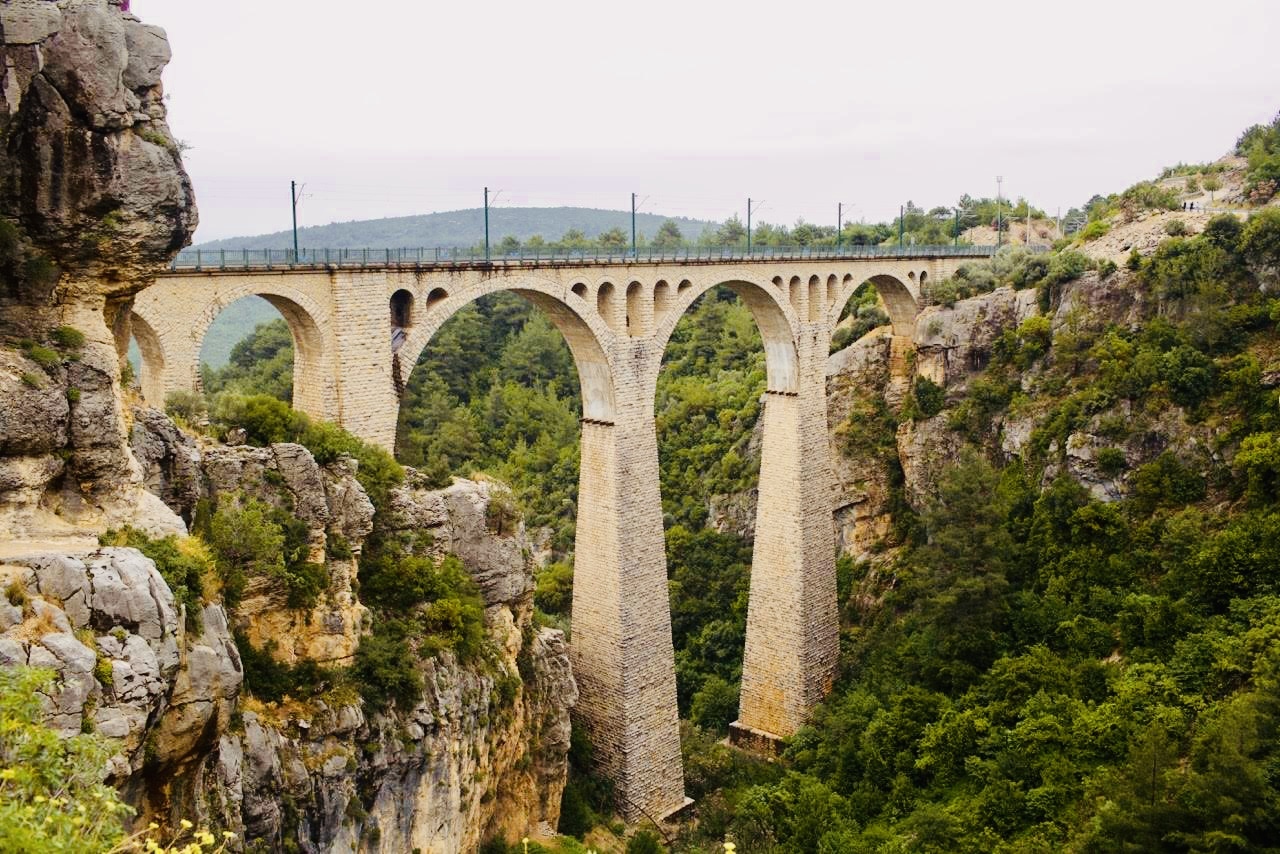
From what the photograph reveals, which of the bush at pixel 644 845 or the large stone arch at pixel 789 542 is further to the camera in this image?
the large stone arch at pixel 789 542

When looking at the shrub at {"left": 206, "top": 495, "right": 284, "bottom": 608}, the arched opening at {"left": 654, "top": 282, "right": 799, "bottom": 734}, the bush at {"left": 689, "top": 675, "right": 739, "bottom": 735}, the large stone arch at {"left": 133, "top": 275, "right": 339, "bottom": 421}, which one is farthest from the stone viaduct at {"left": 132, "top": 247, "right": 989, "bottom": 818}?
the shrub at {"left": 206, "top": 495, "right": 284, "bottom": 608}

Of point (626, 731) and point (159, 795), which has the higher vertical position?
point (159, 795)

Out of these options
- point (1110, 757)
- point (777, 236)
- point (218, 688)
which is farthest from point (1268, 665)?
point (777, 236)

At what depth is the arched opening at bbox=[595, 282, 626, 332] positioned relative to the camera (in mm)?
27094

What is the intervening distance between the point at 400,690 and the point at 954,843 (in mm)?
10488

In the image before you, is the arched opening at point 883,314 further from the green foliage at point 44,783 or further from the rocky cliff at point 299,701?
the green foliage at point 44,783

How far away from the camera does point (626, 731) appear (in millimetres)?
26469

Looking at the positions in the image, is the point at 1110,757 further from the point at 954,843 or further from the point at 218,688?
the point at 218,688

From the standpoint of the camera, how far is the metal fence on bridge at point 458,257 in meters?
20.0

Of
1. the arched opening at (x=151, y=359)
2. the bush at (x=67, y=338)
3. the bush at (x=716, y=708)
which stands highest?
the bush at (x=67, y=338)

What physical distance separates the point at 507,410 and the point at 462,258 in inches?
Answer: 1007

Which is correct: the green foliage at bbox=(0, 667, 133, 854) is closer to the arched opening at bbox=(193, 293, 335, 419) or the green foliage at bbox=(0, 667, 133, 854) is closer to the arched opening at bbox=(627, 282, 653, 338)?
the arched opening at bbox=(193, 293, 335, 419)

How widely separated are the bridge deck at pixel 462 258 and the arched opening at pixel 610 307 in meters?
0.70

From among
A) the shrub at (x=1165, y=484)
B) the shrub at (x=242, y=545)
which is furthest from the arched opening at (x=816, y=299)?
the shrub at (x=242, y=545)
